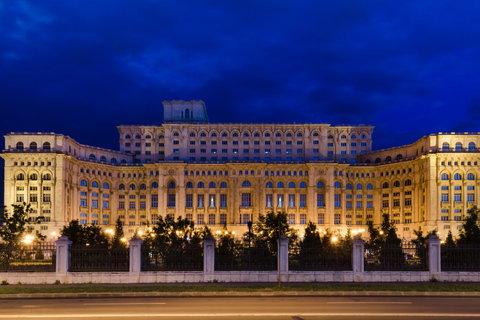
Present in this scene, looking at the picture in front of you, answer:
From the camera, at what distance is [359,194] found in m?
153

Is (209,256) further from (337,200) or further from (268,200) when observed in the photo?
(337,200)

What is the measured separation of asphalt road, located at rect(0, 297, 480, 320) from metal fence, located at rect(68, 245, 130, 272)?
7.30 metres

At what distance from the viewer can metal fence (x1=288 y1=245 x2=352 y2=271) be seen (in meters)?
35.1

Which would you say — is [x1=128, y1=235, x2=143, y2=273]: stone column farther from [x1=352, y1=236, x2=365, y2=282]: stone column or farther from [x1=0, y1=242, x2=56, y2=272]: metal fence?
[x1=352, y1=236, x2=365, y2=282]: stone column

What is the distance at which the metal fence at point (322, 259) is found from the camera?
35125mm

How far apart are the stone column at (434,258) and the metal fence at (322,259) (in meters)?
5.24

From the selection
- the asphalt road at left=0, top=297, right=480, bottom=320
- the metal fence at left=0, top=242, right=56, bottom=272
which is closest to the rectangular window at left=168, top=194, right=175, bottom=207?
the metal fence at left=0, top=242, right=56, bottom=272

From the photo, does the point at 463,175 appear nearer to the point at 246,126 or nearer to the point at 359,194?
the point at 359,194

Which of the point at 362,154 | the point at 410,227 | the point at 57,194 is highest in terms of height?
the point at 362,154

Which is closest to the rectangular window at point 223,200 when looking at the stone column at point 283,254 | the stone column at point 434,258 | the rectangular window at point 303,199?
the rectangular window at point 303,199

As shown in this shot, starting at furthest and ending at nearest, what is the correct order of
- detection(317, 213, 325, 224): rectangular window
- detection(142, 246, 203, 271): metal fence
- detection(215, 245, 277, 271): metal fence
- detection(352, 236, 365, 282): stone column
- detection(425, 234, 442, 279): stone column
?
detection(317, 213, 325, 224): rectangular window
detection(215, 245, 277, 271): metal fence
detection(142, 246, 203, 271): metal fence
detection(352, 236, 365, 282): stone column
detection(425, 234, 442, 279): stone column

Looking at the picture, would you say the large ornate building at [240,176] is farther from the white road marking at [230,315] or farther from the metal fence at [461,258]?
the white road marking at [230,315]

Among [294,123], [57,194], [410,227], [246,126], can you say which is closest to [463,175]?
[410,227]

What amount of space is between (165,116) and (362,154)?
63.3m
